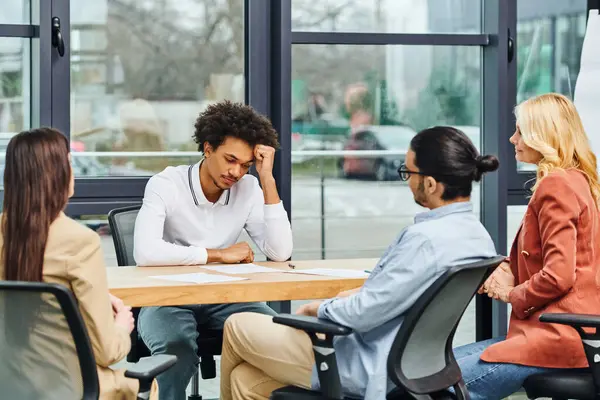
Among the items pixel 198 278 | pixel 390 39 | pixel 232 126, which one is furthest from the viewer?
pixel 390 39

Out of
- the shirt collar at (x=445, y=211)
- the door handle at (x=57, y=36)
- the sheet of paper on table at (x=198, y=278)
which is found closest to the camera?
the shirt collar at (x=445, y=211)

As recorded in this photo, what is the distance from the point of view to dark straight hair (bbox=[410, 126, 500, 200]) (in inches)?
104

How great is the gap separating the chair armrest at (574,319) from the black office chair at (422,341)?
0.31 meters

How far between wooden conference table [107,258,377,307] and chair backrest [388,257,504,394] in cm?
55

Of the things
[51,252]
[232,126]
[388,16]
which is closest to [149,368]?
[51,252]

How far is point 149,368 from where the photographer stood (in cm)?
227

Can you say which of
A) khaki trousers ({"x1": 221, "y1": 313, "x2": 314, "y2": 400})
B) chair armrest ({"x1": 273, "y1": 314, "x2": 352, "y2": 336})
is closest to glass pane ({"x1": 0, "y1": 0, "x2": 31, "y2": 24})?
khaki trousers ({"x1": 221, "y1": 313, "x2": 314, "y2": 400})

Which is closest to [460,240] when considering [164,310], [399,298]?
[399,298]

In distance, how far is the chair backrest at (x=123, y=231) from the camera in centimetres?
368

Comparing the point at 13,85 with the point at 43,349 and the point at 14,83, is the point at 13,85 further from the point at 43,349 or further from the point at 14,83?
the point at 43,349

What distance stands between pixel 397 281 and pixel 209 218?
4.31 ft

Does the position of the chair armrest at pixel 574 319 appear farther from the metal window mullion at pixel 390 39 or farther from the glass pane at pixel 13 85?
the glass pane at pixel 13 85

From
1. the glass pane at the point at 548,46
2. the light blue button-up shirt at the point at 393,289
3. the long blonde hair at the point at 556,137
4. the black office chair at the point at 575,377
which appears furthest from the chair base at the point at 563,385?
the glass pane at the point at 548,46

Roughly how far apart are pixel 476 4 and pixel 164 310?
92.4 inches
